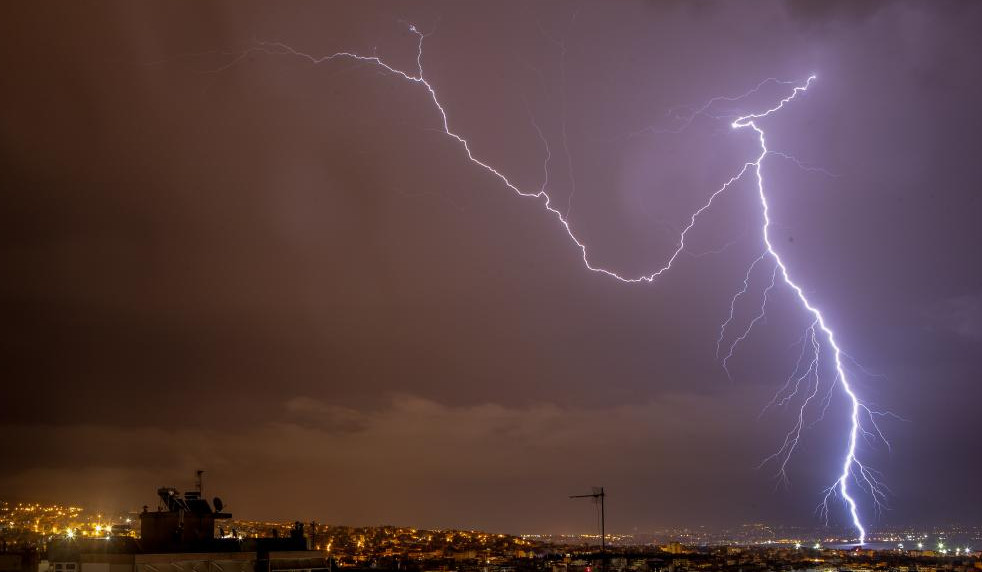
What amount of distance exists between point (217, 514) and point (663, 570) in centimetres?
4107

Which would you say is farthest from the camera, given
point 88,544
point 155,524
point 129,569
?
point 155,524

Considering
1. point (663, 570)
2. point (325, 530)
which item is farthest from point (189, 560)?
point (325, 530)

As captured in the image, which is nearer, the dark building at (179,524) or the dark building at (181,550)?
the dark building at (181,550)

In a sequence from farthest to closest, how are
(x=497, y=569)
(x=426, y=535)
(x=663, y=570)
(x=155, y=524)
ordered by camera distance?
(x=426, y=535) → (x=663, y=570) → (x=497, y=569) → (x=155, y=524)

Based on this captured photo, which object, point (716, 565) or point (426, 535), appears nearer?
point (716, 565)

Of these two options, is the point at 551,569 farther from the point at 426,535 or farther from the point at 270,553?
the point at 426,535

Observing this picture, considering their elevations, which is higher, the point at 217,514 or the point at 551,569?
the point at 217,514

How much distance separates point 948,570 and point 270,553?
5451 centimetres

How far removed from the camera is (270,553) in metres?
15.7

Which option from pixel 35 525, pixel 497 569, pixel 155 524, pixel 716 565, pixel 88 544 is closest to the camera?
pixel 88 544

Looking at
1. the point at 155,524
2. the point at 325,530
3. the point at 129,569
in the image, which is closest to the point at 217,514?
the point at 155,524

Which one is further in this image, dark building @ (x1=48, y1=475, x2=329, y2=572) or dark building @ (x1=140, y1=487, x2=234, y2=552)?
dark building @ (x1=140, y1=487, x2=234, y2=552)

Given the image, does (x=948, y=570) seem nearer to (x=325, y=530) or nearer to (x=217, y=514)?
(x=217, y=514)

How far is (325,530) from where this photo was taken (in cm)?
9281
